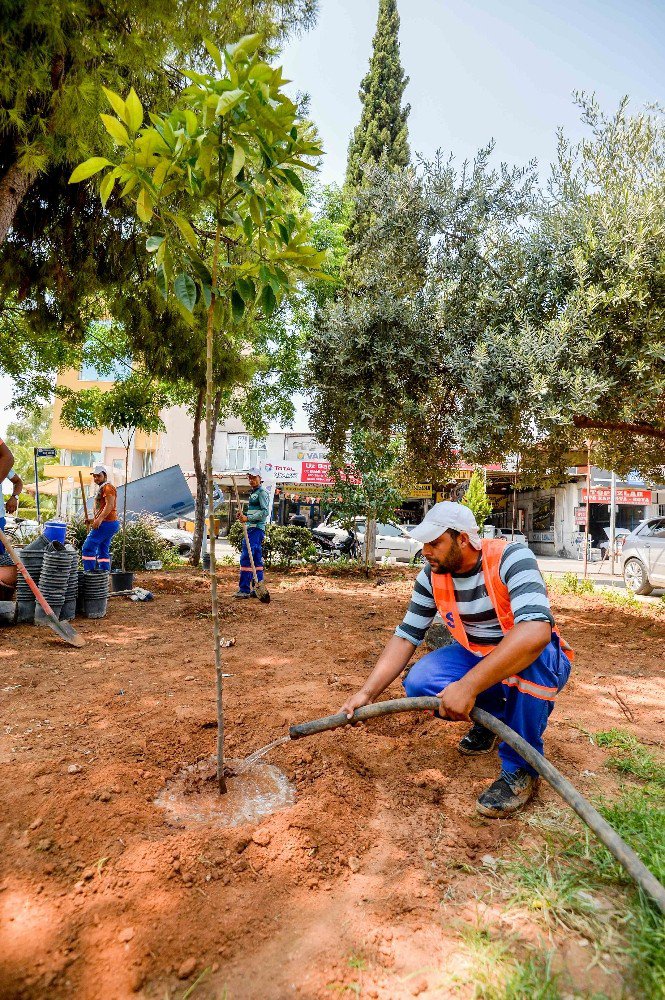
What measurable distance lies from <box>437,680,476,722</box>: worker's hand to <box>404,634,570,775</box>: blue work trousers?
31cm

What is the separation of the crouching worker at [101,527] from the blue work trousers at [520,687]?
5570 mm

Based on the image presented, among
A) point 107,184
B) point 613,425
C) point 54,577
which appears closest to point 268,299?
point 107,184

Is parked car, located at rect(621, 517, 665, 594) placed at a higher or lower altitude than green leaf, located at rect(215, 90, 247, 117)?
lower

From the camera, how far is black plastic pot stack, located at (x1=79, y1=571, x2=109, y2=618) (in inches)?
239

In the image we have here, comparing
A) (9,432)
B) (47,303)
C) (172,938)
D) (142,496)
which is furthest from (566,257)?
(9,432)

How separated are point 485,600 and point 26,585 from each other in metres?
4.72

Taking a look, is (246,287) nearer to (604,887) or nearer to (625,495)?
(604,887)

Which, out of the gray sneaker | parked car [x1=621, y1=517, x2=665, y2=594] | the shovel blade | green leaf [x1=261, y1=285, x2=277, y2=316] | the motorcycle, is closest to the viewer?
green leaf [x1=261, y1=285, x2=277, y2=316]

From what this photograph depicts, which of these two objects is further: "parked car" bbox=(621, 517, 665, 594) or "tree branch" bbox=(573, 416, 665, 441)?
"parked car" bbox=(621, 517, 665, 594)

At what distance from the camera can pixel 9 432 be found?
43219mm

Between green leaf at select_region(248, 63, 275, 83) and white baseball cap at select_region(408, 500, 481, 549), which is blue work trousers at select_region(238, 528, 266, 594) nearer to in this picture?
white baseball cap at select_region(408, 500, 481, 549)

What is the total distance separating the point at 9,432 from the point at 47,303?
41.6m

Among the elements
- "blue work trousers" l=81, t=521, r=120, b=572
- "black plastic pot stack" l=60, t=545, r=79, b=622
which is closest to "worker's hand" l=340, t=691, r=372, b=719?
"black plastic pot stack" l=60, t=545, r=79, b=622

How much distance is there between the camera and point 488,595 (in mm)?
2439
